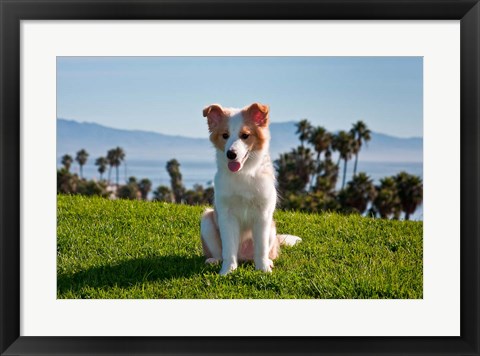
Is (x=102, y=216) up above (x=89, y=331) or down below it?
above

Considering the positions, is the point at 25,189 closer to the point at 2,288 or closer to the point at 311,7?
the point at 2,288

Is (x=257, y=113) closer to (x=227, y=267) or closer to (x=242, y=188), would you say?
(x=242, y=188)

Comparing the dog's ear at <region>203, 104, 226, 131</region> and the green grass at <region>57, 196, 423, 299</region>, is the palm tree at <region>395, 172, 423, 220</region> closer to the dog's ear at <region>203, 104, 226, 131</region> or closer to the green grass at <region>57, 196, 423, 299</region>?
the green grass at <region>57, 196, 423, 299</region>

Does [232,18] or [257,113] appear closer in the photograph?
[232,18]

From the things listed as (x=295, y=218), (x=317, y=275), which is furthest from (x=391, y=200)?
(x=317, y=275)

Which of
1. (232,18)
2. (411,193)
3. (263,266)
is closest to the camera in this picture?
(232,18)

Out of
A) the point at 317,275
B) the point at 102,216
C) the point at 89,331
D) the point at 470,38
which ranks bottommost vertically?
the point at 89,331

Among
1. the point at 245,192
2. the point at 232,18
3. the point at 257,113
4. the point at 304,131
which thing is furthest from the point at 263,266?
the point at 304,131
